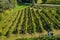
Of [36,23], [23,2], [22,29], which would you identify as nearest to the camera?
[22,29]

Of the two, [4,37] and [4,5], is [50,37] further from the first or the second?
[4,5]

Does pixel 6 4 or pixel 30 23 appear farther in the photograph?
pixel 6 4

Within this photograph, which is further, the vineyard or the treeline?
the treeline

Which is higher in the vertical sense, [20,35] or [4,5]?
[4,5]

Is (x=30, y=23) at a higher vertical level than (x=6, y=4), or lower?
lower

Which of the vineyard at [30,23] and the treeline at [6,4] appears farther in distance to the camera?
the treeline at [6,4]

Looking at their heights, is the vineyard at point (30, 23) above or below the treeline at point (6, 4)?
below

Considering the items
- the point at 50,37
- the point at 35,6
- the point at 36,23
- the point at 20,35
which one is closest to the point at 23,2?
the point at 35,6

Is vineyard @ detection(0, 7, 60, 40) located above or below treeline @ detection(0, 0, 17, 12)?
below
